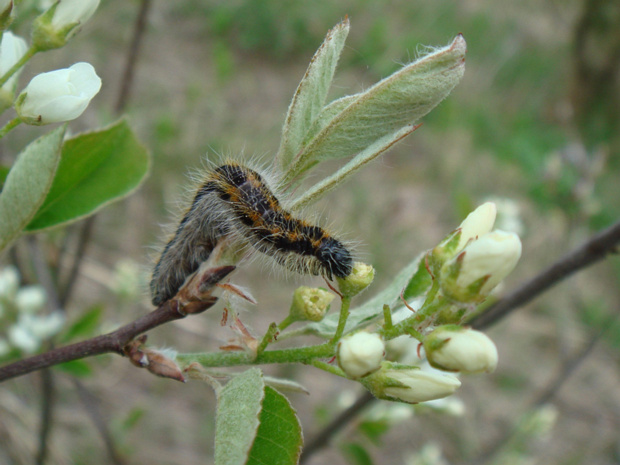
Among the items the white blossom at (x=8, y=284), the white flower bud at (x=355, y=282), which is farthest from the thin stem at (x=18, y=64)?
the white blossom at (x=8, y=284)

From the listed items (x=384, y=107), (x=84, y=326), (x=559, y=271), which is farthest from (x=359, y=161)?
(x=84, y=326)

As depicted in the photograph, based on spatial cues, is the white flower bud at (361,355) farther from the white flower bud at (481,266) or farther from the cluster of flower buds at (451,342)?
the white flower bud at (481,266)

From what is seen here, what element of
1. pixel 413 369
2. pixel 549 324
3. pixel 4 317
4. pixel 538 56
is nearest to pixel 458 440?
pixel 549 324

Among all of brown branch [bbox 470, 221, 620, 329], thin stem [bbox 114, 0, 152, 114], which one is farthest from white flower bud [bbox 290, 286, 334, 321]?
thin stem [bbox 114, 0, 152, 114]

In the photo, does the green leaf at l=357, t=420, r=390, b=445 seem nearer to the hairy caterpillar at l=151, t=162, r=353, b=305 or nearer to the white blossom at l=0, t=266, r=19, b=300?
the hairy caterpillar at l=151, t=162, r=353, b=305

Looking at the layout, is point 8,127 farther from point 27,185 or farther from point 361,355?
point 361,355
